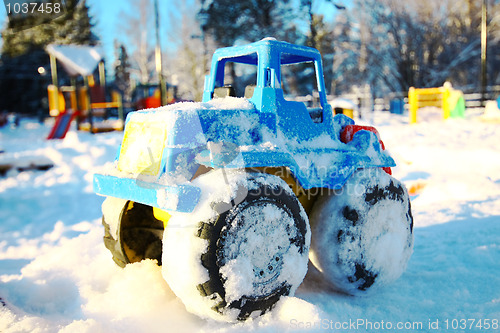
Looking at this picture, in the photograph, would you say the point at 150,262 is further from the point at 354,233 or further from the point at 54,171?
the point at 54,171

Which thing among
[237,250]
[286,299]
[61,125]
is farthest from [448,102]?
[237,250]

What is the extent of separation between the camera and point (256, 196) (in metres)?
2.61

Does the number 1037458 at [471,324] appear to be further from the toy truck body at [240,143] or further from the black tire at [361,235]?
the toy truck body at [240,143]

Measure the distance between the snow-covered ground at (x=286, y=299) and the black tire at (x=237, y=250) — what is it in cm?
15

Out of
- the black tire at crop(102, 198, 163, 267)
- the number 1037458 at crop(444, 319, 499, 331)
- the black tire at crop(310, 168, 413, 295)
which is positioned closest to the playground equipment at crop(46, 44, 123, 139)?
the black tire at crop(102, 198, 163, 267)

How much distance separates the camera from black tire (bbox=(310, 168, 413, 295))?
10.3 feet

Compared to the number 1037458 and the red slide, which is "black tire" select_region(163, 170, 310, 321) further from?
the red slide

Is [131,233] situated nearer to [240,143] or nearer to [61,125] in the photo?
[240,143]

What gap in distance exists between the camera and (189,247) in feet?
8.04

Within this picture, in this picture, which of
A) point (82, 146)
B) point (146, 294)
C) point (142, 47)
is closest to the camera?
point (146, 294)

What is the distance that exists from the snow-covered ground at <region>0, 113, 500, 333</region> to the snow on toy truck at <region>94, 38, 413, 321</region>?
8.2 inches

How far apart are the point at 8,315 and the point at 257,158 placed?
77.5 inches

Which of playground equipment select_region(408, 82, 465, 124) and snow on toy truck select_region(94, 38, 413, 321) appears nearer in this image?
snow on toy truck select_region(94, 38, 413, 321)

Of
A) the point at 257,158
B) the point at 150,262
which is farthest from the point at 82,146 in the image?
the point at 257,158
